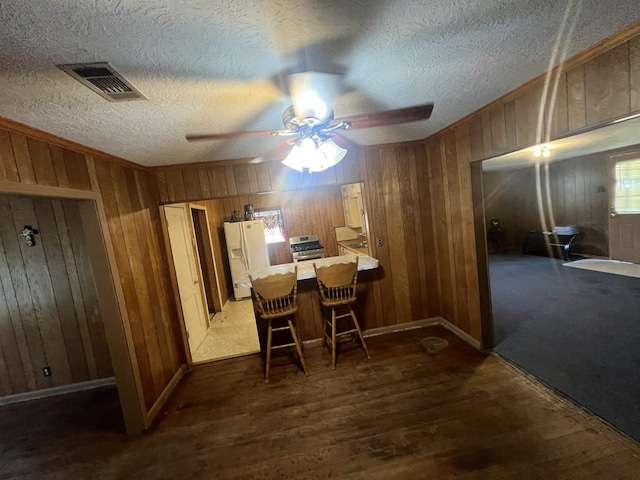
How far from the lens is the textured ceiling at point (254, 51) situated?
91 cm

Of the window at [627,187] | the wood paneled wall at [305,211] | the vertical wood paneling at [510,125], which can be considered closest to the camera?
the vertical wood paneling at [510,125]

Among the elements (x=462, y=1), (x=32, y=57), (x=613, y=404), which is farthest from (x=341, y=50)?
(x=613, y=404)

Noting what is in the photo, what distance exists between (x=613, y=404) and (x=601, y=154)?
5.89m

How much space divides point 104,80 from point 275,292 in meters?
1.94

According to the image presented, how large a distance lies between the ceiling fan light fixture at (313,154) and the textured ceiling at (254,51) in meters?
0.29

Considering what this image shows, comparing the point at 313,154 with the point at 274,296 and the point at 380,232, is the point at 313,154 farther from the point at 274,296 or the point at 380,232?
the point at 380,232

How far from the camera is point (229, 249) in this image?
5219 mm

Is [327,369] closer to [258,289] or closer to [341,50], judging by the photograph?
[258,289]

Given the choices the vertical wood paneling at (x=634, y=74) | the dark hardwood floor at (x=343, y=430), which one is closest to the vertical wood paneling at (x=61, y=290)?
the dark hardwood floor at (x=343, y=430)

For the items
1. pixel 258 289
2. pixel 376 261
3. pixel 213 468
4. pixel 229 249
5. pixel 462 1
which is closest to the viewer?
pixel 462 1

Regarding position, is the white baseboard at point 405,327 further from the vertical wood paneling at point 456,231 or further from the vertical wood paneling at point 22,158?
the vertical wood paneling at point 22,158

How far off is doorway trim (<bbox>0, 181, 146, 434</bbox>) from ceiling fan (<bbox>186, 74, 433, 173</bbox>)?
1.20 m

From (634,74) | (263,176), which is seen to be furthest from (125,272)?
(634,74)

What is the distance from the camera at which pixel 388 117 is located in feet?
4.86
